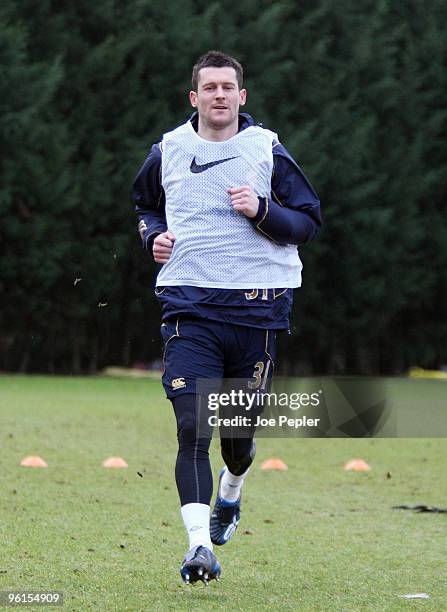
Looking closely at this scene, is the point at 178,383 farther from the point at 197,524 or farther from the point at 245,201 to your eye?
the point at 245,201

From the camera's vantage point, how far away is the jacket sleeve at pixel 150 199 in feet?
19.2

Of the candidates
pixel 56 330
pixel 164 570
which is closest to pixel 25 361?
pixel 56 330

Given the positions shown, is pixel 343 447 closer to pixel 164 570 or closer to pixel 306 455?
pixel 306 455

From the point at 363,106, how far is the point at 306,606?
22943 millimetres

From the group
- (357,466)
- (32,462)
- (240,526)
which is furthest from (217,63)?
(357,466)

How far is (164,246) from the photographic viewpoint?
5637mm

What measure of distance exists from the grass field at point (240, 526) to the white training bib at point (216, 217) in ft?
4.16

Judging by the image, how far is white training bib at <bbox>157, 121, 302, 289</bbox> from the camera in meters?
5.62

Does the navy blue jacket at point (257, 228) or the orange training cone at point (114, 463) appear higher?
the navy blue jacket at point (257, 228)

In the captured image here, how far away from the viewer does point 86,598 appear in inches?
203

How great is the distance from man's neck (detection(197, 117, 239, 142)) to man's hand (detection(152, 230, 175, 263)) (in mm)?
437

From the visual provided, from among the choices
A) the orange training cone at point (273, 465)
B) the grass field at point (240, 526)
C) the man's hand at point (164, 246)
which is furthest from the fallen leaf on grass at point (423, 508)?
the man's hand at point (164, 246)

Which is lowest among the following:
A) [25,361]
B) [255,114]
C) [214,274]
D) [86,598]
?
[25,361]

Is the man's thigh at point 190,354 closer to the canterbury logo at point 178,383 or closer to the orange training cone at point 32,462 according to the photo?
the canterbury logo at point 178,383
